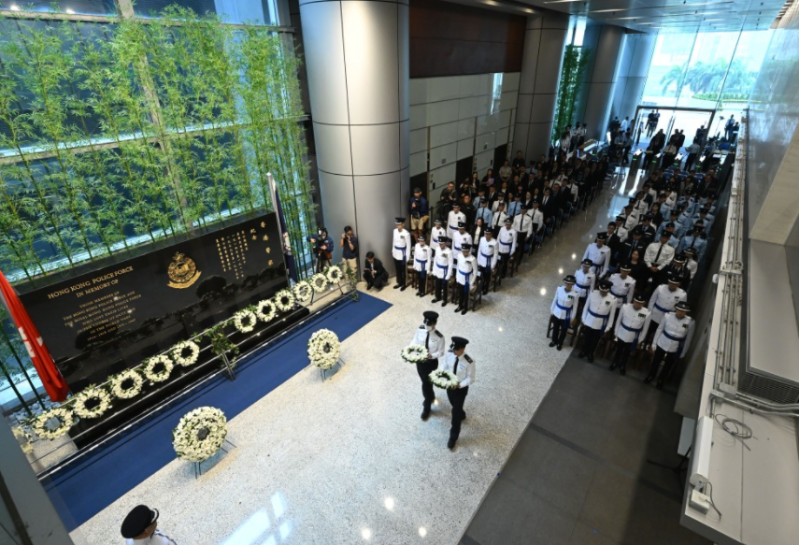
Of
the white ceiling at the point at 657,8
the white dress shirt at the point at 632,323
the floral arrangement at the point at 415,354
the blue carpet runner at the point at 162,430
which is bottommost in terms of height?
the blue carpet runner at the point at 162,430

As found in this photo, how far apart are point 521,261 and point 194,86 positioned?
7068 millimetres

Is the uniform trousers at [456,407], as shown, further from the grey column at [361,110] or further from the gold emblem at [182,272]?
the grey column at [361,110]

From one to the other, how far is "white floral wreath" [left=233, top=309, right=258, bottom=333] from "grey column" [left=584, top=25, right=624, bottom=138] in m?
18.0

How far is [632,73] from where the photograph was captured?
63.2ft

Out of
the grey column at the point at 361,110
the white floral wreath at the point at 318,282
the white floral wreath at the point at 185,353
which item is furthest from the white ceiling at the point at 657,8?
the white floral wreath at the point at 185,353

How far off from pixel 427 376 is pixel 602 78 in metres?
18.2

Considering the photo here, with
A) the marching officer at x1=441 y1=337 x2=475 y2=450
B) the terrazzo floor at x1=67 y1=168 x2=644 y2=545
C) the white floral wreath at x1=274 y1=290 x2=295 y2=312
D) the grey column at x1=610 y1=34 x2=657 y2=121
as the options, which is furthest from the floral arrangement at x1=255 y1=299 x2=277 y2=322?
the grey column at x1=610 y1=34 x2=657 y2=121

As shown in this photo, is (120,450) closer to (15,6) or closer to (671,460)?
(15,6)

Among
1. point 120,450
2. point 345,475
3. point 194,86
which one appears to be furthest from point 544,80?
point 120,450

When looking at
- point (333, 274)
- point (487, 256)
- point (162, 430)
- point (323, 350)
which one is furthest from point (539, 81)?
point (162, 430)

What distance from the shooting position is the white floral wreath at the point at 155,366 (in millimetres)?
5156

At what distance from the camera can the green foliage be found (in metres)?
4.41

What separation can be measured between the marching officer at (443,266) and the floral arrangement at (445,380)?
2.98m

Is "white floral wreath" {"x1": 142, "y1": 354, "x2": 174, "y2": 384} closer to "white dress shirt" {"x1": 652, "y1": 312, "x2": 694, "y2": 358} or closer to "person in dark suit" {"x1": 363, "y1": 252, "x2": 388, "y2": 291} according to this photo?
"person in dark suit" {"x1": 363, "y1": 252, "x2": 388, "y2": 291}
